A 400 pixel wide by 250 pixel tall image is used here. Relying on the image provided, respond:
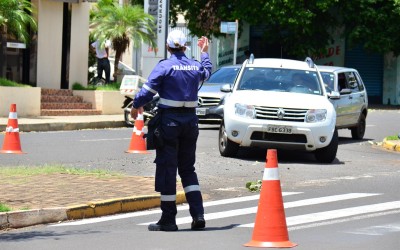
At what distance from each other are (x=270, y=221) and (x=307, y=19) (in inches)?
1393

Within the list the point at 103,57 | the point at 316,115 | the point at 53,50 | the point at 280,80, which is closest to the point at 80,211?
the point at 316,115

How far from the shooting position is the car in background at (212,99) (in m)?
26.1

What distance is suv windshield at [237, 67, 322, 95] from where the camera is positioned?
19578mm

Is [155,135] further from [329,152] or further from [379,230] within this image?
[329,152]

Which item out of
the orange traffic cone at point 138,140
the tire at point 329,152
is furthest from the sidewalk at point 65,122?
the tire at point 329,152

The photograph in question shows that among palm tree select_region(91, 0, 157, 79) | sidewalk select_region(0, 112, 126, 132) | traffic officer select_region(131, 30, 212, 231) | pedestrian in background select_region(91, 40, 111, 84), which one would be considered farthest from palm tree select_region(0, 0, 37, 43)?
traffic officer select_region(131, 30, 212, 231)

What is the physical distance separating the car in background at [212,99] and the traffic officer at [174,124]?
47.0 feet

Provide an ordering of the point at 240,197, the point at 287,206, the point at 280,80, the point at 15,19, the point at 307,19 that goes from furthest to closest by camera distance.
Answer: the point at 307,19
the point at 15,19
the point at 280,80
the point at 240,197
the point at 287,206

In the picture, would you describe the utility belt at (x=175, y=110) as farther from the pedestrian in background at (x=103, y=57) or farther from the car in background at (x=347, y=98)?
the pedestrian in background at (x=103, y=57)

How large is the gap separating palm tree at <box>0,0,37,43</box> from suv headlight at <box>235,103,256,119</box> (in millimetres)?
11567

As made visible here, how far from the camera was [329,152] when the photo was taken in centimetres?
1873

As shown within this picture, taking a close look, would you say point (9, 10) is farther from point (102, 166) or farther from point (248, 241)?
point (248, 241)

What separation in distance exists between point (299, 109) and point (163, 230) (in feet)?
26.8

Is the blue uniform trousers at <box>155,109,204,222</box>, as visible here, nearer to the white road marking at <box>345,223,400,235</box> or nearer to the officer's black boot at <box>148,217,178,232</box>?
the officer's black boot at <box>148,217,178,232</box>
